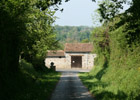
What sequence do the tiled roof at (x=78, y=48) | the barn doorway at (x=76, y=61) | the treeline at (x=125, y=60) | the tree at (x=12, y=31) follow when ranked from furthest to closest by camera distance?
the barn doorway at (x=76, y=61) < the tiled roof at (x=78, y=48) < the tree at (x=12, y=31) < the treeline at (x=125, y=60)

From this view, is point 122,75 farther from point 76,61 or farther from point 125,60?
point 76,61

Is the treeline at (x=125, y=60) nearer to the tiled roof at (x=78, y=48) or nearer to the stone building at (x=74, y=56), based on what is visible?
the tiled roof at (x=78, y=48)

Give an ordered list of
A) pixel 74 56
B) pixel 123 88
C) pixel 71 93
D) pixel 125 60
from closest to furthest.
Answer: pixel 71 93 < pixel 123 88 < pixel 125 60 < pixel 74 56

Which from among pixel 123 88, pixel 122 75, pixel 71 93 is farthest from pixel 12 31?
pixel 122 75

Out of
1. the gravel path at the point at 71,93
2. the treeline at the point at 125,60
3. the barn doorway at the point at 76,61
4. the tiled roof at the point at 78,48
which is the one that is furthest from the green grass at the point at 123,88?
the barn doorway at the point at 76,61

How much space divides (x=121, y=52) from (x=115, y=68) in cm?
207

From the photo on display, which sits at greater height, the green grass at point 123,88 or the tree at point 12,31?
the tree at point 12,31

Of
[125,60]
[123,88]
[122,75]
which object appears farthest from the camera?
[125,60]

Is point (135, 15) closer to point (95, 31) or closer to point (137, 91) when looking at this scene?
point (137, 91)

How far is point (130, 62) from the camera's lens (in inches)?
661

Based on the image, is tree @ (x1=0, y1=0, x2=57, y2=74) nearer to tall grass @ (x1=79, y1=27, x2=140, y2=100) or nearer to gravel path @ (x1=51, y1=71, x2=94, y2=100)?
gravel path @ (x1=51, y1=71, x2=94, y2=100)

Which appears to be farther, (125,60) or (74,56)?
(74,56)

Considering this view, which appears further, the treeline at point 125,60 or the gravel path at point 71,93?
the gravel path at point 71,93

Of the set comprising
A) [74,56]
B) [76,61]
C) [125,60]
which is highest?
[125,60]
